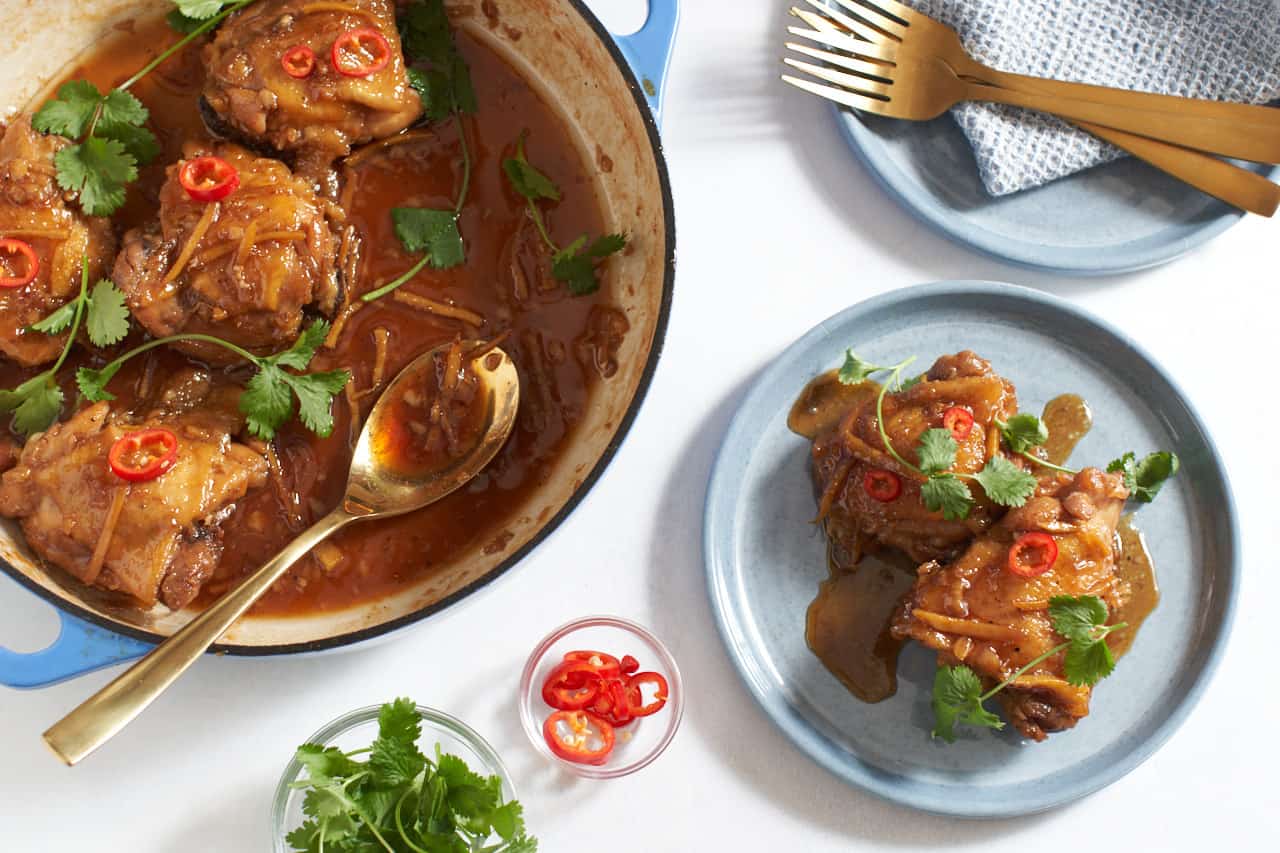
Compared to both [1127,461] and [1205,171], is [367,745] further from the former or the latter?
[1205,171]

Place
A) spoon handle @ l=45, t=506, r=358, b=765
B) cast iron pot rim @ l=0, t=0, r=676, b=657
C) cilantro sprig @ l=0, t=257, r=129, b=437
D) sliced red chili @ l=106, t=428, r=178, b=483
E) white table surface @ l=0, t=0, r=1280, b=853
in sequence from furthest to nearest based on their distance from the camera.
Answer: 1. white table surface @ l=0, t=0, r=1280, b=853
2. cilantro sprig @ l=0, t=257, r=129, b=437
3. sliced red chili @ l=106, t=428, r=178, b=483
4. cast iron pot rim @ l=0, t=0, r=676, b=657
5. spoon handle @ l=45, t=506, r=358, b=765

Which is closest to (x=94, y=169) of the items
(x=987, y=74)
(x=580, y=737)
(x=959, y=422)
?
(x=580, y=737)

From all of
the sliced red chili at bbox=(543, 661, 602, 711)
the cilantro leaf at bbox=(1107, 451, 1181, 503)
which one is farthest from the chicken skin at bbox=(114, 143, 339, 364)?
the cilantro leaf at bbox=(1107, 451, 1181, 503)

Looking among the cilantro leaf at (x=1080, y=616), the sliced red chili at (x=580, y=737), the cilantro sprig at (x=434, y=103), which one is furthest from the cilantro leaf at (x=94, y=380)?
the cilantro leaf at (x=1080, y=616)

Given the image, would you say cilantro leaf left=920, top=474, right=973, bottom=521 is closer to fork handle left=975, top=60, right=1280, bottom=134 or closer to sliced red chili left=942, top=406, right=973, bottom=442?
sliced red chili left=942, top=406, right=973, bottom=442

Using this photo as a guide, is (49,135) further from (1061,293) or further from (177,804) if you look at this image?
(1061,293)

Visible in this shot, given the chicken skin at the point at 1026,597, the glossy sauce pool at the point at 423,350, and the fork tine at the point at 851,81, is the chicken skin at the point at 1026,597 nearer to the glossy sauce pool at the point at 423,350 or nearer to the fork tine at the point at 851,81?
the glossy sauce pool at the point at 423,350

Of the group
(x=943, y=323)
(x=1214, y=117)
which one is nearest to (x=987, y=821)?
(x=943, y=323)
